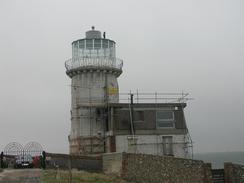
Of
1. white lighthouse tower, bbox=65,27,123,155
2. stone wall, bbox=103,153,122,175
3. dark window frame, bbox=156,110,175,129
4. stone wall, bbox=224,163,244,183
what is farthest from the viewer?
white lighthouse tower, bbox=65,27,123,155

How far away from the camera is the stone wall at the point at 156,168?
20406mm

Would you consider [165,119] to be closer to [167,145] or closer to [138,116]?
[167,145]

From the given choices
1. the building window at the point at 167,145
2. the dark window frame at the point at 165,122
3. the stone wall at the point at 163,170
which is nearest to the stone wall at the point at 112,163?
the stone wall at the point at 163,170

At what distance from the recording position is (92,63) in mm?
40938

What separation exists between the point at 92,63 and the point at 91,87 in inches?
84.2

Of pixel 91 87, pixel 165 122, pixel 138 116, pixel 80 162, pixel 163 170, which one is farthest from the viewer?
pixel 91 87

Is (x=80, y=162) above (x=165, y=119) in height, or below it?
below

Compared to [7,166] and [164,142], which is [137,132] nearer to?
[164,142]

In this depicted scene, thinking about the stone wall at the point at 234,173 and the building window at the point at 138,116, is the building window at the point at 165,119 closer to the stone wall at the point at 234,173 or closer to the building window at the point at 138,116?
the building window at the point at 138,116

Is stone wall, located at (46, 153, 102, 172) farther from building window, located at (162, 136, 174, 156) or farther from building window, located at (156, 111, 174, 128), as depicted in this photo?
building window, located at (156, 111, 174, 128)

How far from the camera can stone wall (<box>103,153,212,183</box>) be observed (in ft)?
66.9

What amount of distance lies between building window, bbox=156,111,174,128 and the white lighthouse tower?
4629mm

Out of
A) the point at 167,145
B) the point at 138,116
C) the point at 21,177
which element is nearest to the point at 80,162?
the point at 21,177

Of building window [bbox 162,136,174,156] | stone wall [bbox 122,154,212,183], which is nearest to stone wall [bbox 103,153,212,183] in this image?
stone wall [bbox 122,154,212,183]
